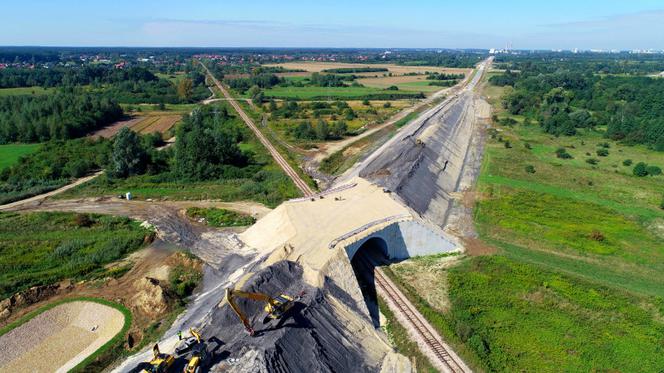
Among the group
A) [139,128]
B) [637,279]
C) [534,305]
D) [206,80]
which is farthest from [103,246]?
[206,80]

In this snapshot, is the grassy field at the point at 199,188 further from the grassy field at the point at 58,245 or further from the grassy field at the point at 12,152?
the grassy field at the point at 12,152

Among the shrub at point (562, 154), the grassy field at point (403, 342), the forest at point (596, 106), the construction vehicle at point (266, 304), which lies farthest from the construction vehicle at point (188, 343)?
the forest at point (596, 106)

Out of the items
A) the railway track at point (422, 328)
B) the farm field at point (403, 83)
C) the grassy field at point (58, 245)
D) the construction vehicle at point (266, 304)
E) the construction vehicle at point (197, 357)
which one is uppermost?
the farm field at point (403, 83)

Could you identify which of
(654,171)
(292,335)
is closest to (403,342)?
(292,335)

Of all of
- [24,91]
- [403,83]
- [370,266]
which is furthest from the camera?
[403,83]

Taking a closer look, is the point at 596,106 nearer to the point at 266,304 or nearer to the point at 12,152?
Result: the point at 266,304

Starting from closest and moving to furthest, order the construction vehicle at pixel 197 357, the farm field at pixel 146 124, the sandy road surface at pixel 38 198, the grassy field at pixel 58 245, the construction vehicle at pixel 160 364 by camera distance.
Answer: the construction vehicle at pixel 160 364 → the construction vehicle at pixel 197 357 → the grassy field at pixel 58 245 → the sandy road surface at pixel 38 198 → the farm field at pixel 146 124

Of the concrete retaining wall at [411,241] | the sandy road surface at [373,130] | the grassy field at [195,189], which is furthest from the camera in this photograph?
the sandy road surface at [373,130]
